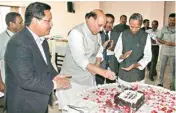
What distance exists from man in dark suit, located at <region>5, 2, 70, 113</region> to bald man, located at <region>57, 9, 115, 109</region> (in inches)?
19.2

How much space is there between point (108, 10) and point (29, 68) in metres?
5.53

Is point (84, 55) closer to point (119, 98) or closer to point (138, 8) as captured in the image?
point (119, 98)

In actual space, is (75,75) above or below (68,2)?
below

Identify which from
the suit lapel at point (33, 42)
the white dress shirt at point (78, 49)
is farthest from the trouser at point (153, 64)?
the suit lapel at point (33, 42)

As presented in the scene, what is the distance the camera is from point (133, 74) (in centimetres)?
284

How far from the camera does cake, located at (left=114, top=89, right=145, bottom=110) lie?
71.3 inches

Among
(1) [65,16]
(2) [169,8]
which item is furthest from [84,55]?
(1) [65,16]

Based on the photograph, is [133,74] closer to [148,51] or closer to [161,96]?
[148,51]

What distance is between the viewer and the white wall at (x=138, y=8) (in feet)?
20.9

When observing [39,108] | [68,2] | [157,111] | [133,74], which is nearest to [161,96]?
[157,111]

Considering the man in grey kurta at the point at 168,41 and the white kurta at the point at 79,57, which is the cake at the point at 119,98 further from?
the man in grey kurta at the point at 168,41

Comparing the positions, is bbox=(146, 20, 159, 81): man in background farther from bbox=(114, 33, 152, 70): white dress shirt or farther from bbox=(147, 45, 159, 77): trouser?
bbox=(114, 33, 152, 70): white dress shirt

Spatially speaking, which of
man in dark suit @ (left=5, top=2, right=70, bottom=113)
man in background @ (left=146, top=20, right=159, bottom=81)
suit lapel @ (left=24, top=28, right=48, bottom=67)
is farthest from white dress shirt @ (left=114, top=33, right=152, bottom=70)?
man in background @ (left=146, top=20, right=159, bottom=81)

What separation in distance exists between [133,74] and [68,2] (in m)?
4.71
